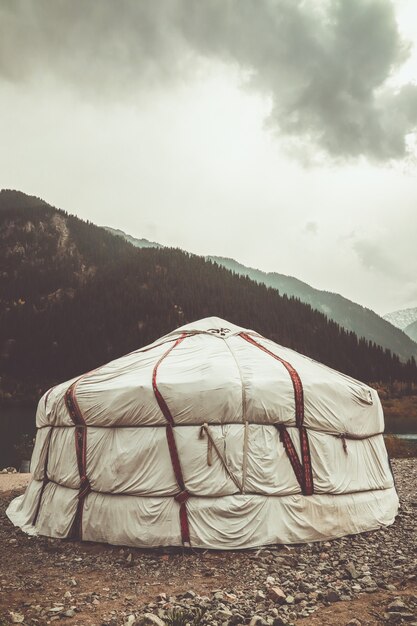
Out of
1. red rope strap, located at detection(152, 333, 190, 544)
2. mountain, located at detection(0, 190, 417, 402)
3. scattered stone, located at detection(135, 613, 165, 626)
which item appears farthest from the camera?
mountain, located at detection(0, 190, 417, 402)

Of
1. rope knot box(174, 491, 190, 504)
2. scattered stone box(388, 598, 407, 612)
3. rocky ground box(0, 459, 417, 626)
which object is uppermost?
scattered stone box(388, 598, 407, 612)

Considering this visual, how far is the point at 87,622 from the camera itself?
3.57 m

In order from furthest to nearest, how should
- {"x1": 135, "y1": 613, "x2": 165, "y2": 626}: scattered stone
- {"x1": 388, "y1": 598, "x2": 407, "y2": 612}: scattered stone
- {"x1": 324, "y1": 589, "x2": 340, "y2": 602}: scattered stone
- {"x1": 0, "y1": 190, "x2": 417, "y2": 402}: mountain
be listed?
{"x1": 0, "y1": 190, "x2": 417, "y2": 402}: mountain < {"x1": 324, "y1": 589, "x2": 340, "y2": 602}: scattered stone < {"x1": 388, "y1": 598, "x2": 407, "y2": 612}: scattered stone < {"x1": 135, "y1": 613, "x2": 165, "y2": 626}: scattered stone

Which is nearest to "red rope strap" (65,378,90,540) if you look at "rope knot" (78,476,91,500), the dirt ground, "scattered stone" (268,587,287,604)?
"rope knot" (78,476,91,500)

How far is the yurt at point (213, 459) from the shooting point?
5430mm

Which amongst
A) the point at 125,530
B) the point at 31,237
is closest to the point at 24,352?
the point at 31,237

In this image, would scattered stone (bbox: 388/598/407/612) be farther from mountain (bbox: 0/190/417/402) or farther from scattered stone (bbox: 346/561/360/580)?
mountain (bbox: 0/190/417/402)

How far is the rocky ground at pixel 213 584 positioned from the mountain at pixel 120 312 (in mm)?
61421

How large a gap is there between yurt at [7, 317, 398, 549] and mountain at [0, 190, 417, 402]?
6056cm

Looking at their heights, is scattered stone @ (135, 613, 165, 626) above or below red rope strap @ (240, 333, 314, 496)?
below

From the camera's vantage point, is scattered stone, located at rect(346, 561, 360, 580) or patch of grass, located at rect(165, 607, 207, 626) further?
scattered stone, located at rect(346, 561, 360, 580)

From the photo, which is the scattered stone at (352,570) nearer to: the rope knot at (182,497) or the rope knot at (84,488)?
the rope knot at (182,497)

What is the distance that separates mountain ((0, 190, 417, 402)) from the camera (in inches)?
2906

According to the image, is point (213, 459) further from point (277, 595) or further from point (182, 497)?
point (277, 595)
